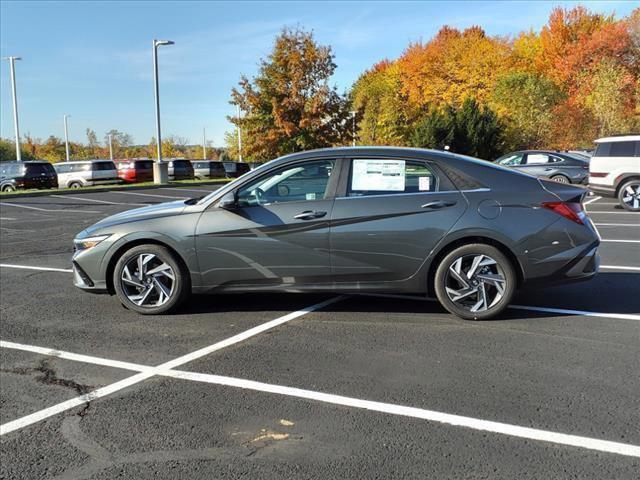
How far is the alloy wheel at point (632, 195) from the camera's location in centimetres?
1405

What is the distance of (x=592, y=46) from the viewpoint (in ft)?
157

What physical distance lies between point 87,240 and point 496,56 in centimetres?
5051

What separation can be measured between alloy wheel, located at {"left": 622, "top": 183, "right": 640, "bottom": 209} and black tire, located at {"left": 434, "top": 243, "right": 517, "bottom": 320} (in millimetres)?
11060

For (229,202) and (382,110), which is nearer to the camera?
(229,202)

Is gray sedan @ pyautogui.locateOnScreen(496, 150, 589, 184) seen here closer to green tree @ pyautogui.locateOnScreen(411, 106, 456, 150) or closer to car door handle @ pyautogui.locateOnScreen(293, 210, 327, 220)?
car door handle @ pyautogui.locateOnScreen(293, 210, 327, 220)

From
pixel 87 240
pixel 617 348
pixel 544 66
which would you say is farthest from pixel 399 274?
pixel 544 66

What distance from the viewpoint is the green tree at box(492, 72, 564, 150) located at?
43250 mm

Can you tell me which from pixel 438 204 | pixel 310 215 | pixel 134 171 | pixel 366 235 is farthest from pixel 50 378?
pixel 134 171

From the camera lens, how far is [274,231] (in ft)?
16.7

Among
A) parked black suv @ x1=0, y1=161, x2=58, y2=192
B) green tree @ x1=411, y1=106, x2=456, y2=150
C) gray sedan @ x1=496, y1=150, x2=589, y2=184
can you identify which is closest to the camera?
gray sedan @ x1=496, y1=150, x2=589, y2=184

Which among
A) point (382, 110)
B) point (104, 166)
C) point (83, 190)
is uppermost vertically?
point (382, 110)

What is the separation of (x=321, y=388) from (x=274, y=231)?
183cm

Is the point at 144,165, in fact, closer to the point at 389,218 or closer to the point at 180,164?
the point at 180,164

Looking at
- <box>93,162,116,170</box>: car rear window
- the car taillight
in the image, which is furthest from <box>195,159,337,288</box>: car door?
<box>93,162,116,170</box>: car rear window
